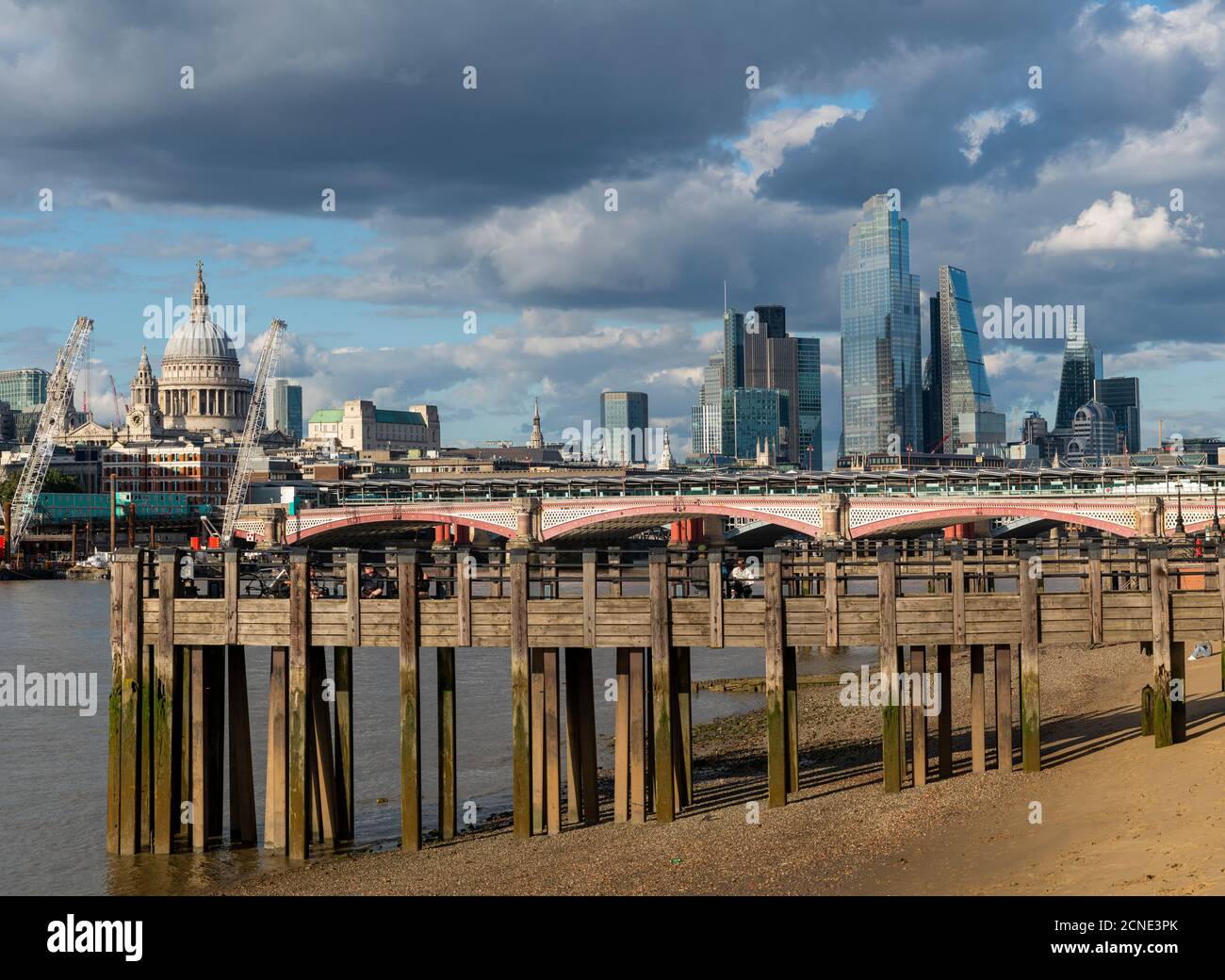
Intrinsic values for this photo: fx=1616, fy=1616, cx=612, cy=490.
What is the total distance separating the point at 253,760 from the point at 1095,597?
Answer: 21.9 metres

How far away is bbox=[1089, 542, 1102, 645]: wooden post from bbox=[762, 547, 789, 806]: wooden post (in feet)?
16.6

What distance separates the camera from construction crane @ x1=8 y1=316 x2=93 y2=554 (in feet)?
586

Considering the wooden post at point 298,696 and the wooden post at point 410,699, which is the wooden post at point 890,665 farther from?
the wooden post at point 298,696

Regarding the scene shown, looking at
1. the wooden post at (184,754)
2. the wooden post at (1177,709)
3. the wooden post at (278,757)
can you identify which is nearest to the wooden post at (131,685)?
the wooden post at (184,754)

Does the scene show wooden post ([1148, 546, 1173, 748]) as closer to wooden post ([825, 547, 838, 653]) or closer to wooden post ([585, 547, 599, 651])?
wooden post ([825, 547, 838, 653])

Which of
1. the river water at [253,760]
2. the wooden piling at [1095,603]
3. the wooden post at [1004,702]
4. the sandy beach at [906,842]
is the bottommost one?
the river water at [253,760]

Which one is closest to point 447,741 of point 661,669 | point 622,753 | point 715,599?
point 622,753

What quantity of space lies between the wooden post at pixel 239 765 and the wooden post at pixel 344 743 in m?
1.58

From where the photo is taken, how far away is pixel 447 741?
27.9 meters

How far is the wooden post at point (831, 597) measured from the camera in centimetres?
2650

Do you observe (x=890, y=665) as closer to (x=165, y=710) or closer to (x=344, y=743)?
(x=344, y=743)

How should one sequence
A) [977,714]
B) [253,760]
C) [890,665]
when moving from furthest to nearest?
[253,760] → [977,714] → [890,665]
